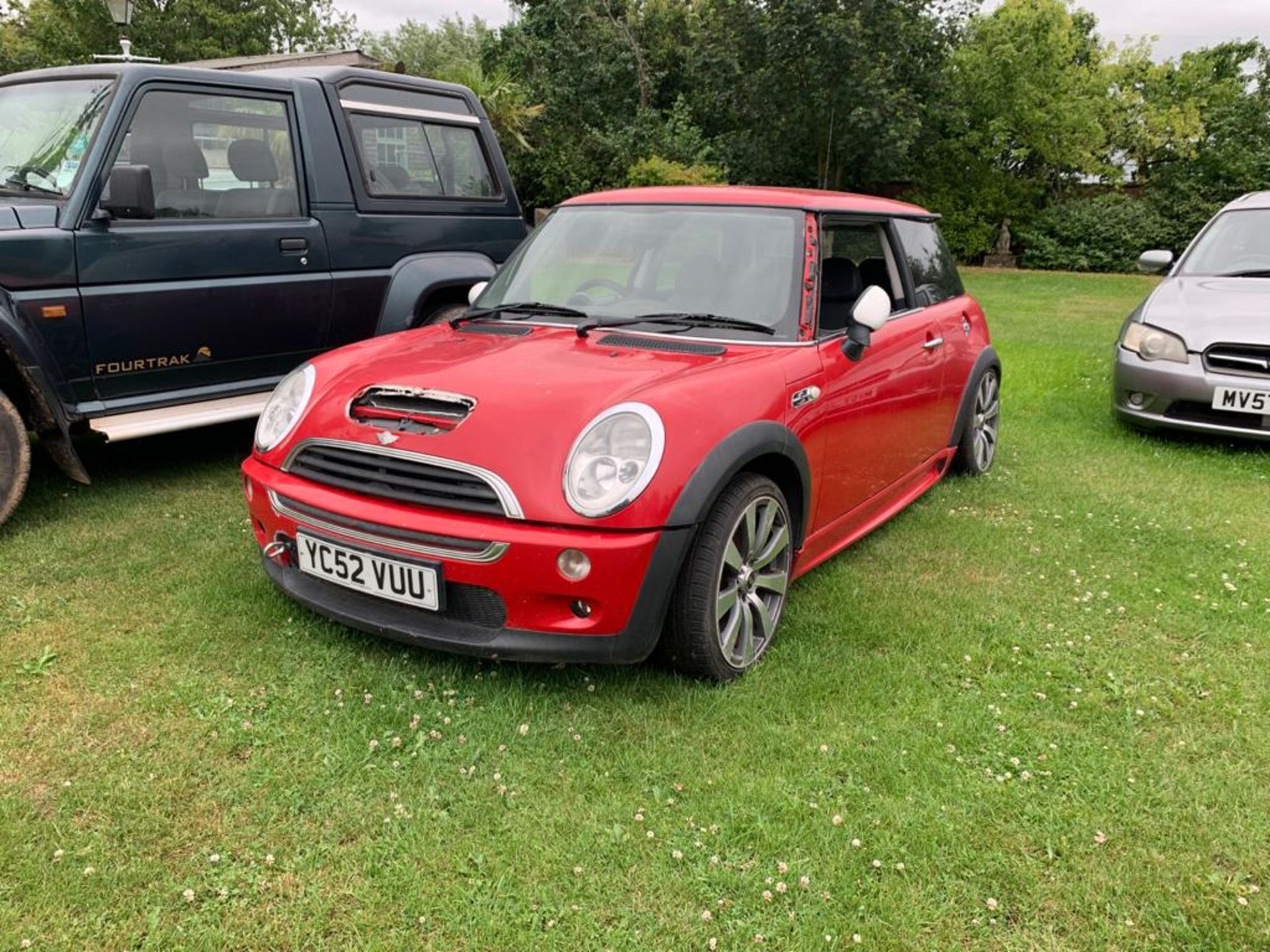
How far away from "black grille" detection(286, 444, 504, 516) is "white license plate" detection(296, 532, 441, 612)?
0.18 metres

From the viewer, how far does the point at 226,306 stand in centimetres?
455

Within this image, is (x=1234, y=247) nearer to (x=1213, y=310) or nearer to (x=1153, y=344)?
(x=1213, y=310)

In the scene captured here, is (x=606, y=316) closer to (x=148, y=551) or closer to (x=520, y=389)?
(x=520, y=389)

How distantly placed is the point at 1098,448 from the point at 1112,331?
6157 millimetres

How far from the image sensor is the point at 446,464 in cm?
270

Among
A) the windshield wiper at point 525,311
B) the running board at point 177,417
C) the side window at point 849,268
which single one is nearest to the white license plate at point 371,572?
the windshield wiper at point 525,311

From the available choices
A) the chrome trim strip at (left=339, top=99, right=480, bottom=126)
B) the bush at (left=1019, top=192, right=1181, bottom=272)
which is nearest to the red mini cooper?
the chrome trim strip at (left=339, top=99, right=480, bottom=126)

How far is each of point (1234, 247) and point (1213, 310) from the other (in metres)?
1.14

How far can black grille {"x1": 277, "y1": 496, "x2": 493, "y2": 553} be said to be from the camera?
2617mm

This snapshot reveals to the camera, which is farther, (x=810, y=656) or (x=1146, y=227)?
(x=1146, y=227)

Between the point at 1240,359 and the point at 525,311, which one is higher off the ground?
the point at 525,311

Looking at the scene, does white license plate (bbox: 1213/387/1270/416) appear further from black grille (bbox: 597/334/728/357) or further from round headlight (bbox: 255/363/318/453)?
round headlight (bbox: 255/363/318/453)

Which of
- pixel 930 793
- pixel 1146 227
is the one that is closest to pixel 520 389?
pixel 930 793

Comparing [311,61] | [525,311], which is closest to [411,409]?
[525,311]
